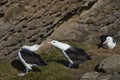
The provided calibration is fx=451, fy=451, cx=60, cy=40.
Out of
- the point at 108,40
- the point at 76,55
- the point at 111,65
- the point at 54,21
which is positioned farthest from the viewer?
the point at 108,40

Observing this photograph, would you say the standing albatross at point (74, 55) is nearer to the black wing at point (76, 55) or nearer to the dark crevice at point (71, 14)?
the black wing at point (76, 55)

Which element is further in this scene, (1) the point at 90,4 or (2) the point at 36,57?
(1) the point at 90,4

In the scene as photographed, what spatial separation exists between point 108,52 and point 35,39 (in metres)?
3.65

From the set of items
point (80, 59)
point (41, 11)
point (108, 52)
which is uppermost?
point (41, 11)

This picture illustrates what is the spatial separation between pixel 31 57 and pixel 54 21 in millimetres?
3508

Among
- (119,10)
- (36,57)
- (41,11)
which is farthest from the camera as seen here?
(119,10)

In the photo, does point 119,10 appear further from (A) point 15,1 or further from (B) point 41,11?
(A) point 15,1

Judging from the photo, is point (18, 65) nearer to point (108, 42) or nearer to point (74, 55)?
point (74, 55)

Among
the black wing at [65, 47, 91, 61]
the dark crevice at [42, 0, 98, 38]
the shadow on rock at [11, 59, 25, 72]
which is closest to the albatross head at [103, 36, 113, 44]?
the dark crevice at [42, 0, 98, 38]

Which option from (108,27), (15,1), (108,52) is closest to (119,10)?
(108,27)

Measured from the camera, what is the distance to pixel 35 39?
68.7ft

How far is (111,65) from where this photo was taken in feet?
60.4

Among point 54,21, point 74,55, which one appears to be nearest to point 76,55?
point 74,55

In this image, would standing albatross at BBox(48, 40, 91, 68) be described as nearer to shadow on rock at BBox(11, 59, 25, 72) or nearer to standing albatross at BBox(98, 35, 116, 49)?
shadow on rock at BBox(11, 59, 25, 72)
